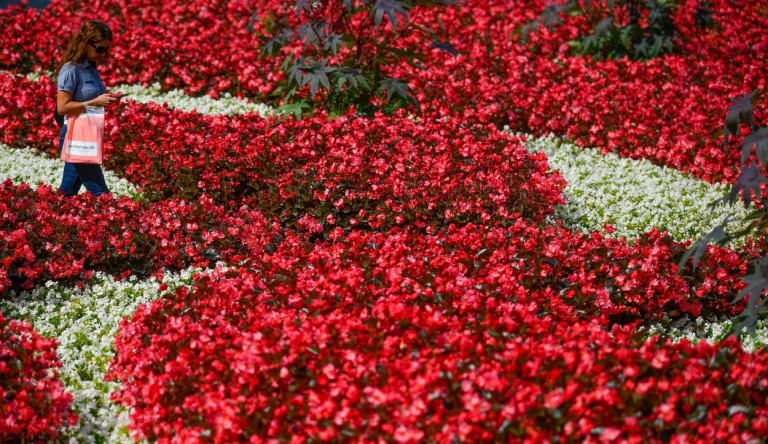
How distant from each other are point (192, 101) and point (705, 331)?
20.1ft

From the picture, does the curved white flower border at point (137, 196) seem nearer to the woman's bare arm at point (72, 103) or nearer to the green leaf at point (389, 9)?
the woman's bare arm at point (72, 103)

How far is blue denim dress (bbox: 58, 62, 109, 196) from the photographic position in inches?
205

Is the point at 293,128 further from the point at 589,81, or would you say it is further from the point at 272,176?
the point at 589,81

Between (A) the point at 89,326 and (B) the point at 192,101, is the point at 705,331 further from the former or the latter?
(B) the point at 192,101

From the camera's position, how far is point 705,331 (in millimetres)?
4465

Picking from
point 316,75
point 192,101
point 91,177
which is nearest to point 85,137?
point 91,177

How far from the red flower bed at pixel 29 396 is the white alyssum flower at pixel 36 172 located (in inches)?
119

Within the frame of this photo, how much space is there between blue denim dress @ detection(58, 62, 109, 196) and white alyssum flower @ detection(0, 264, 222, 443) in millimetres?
1027

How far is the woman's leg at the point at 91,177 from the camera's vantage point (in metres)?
5.44

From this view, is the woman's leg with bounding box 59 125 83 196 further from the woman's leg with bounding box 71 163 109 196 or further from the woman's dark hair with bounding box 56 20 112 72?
the woman's dark hair with bounding box 56 20 112 72

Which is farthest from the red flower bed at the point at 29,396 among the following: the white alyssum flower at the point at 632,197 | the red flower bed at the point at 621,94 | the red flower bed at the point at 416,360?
the red flower bed at the point at 621,94

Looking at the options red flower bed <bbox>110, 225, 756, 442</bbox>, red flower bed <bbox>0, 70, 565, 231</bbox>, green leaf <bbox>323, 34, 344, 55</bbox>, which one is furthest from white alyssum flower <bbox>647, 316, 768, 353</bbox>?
green leaf <bbox>323, 34, 344, 55</bbox>

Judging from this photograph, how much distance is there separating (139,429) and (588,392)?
199 centimetres

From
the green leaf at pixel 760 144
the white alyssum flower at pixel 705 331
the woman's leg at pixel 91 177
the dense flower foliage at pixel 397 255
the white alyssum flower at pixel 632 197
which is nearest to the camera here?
the dense flower foliage at pixel 397 255
